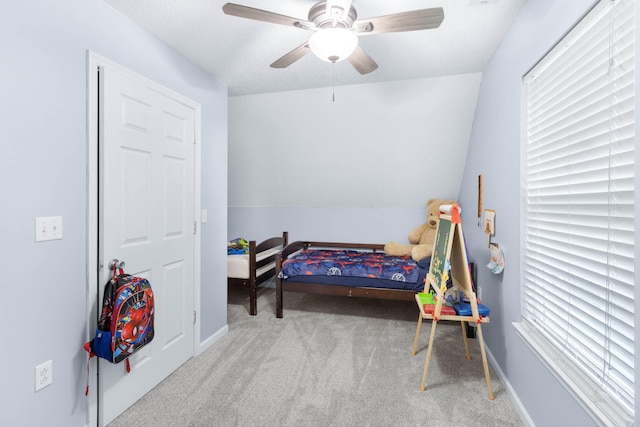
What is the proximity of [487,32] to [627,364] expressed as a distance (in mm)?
1961

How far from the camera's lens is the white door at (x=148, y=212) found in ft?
5.48

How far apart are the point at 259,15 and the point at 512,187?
5.66ft

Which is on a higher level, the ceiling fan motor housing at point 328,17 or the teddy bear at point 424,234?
the ceiling fan motor housing at point 328,17

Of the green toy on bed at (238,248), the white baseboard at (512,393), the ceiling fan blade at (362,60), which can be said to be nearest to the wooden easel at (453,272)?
the white baseboard at (512,393)

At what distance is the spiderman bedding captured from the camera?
300 cm

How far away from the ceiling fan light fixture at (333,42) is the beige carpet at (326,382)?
76.0 inches

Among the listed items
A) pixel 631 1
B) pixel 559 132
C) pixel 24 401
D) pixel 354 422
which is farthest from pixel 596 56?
pixel 24 401

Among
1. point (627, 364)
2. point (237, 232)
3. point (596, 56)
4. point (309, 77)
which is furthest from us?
point (237, 232)

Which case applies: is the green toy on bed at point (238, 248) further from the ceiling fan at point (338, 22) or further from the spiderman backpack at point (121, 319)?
the ceiling fan at point (338, 22)

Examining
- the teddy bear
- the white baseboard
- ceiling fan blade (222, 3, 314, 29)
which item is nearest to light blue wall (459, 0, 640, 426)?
the white baseboard

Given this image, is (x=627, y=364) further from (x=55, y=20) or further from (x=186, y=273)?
(x=55, y=20)

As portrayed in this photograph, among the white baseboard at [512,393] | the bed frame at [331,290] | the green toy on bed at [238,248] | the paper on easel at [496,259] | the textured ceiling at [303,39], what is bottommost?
the white baseboard at [512,393]

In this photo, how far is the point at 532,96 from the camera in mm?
1678

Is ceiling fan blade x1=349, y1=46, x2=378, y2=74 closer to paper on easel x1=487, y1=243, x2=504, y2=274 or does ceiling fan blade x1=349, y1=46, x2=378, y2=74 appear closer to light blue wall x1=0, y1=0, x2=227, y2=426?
light blue wall x1=0, y1=0, x2=227, y2=426
